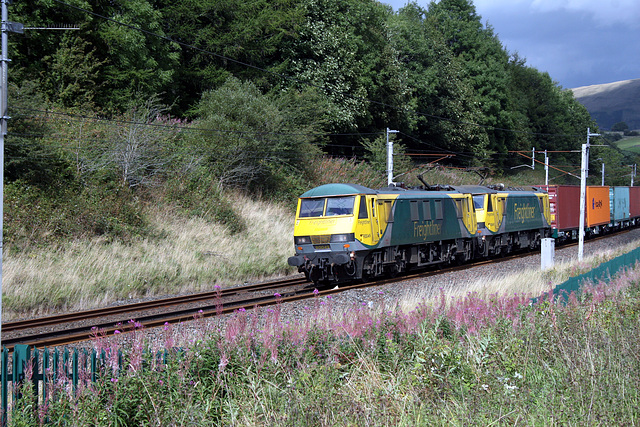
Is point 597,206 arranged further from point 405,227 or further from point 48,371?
point 48,371

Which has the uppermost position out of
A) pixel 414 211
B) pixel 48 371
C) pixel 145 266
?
pixel 414 211

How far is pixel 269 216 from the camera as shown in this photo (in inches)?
1066

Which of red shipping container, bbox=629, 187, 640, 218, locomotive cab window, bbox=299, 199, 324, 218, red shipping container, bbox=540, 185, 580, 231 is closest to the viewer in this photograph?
locomotive cab window, bbox=299, 199, 324, 218

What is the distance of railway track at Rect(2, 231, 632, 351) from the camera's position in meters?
10.7

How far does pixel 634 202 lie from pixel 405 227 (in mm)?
33943

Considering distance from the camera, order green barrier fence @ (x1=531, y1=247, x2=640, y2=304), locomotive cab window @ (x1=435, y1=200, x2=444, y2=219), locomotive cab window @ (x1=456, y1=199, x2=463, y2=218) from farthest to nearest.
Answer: locomotive cab window @ (x1=456, y1=199, x2=463, y2=218) < locomotive cab window @ (x1=435, y1=200, x2=444, y2=219) < green barrier fence @ (x1=531, y1=247, x2=640, y2=304)

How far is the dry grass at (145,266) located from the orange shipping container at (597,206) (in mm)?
19226

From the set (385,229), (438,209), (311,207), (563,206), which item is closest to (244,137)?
(438,209)

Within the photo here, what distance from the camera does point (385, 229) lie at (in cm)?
1756

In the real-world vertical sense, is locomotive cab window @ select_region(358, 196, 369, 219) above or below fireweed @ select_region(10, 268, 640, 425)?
above

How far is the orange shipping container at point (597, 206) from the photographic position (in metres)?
33.9

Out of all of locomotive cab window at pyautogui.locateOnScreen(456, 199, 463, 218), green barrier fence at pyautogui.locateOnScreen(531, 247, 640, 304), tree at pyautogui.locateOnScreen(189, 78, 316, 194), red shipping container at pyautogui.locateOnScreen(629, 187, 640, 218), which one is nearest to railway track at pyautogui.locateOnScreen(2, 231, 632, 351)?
green barrier fence at pyautogui.locateOnScreen(531, 247, 640, 304)

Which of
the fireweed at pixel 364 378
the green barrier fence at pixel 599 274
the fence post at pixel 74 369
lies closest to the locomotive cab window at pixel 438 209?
the green barrier fence at pixel 599 274

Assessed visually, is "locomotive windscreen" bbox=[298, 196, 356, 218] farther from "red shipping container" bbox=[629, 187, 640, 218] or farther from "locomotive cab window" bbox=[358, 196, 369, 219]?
"red shipping container" bbox=[629, 187, 640, 218]
